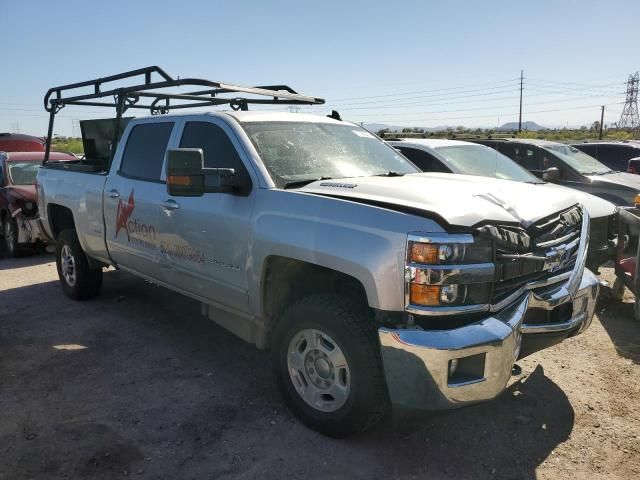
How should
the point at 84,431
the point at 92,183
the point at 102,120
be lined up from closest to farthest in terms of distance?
the point at 84,431 < the point at 92,183 < the point at 102,120

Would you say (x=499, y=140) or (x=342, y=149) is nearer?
(x=342, y=149)

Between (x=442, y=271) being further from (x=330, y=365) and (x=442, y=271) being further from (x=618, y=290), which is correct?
(x=618, y=290)

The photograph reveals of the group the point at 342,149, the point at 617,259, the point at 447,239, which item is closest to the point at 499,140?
the point at 617,259

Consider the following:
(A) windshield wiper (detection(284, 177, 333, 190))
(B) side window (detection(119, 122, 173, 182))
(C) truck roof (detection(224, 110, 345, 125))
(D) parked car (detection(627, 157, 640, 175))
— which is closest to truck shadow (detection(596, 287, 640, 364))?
(A) windshield wiper (detection(284, 177, 333, 190))

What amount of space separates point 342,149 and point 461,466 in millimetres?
2379

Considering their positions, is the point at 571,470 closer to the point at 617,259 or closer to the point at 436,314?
the point at 436,314

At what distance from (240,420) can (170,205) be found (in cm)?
171

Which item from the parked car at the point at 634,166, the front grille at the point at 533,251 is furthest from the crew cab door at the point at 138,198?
the parked car at the point at 634,166

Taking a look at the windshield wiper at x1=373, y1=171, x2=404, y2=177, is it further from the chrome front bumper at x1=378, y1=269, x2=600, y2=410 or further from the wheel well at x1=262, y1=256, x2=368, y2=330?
the chrome front bumper at x1=378, y1=269, x2=600, y2=410

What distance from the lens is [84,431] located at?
3.31m

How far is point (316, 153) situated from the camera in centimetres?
397

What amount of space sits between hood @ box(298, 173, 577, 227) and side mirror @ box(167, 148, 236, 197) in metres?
0.58

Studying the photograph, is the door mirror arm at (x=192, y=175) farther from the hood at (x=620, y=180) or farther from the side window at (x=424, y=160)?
the hood at (x=620, y=180)

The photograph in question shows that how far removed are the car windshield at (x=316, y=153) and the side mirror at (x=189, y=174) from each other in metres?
0.40
